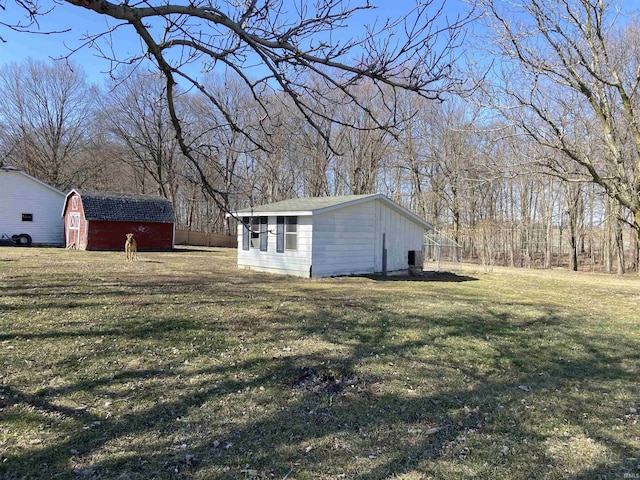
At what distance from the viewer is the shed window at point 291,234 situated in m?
14.3

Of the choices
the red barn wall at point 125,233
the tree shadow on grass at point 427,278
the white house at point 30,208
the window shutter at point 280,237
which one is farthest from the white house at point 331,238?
the white house at point 30,208

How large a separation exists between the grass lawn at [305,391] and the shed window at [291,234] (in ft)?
20.4

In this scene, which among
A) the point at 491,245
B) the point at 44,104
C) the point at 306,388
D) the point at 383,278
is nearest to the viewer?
the point at 306,388

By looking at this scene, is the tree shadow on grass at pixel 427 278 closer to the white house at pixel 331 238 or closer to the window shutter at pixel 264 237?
the white house at pixel 331 238

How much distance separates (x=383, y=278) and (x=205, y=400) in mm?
11545

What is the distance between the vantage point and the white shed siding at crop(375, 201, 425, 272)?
52.7ft

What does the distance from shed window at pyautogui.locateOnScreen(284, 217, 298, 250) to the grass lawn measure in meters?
6.21

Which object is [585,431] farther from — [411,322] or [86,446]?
[86,446]

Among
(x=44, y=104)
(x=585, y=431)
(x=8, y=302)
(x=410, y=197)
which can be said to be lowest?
(x=585, y=431)

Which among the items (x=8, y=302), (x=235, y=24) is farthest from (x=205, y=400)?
(x=8, y=302)

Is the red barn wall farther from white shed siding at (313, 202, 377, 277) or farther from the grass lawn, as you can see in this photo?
the grass lawn

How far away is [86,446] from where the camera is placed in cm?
309

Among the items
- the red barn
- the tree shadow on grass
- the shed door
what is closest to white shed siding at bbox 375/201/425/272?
the tree shadow on grass

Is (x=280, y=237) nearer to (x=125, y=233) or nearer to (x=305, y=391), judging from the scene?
(x=305, y=391)
